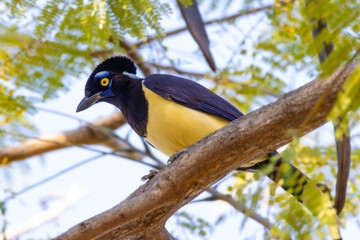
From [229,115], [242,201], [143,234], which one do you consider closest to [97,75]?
[229,115]

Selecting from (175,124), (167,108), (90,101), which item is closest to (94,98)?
(90,101)

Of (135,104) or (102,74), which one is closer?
(135,104)

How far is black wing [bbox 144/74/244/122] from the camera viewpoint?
13.4 feet

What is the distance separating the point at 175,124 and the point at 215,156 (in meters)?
0.99

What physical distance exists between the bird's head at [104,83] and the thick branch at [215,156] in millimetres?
1498

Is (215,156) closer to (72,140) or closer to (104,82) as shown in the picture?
(104,82)

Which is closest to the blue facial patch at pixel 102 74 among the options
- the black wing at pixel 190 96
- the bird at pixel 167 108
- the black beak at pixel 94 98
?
the bird at pixel 167 108

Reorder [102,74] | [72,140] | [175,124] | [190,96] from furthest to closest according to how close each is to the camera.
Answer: [72,140] < [102,74] < [190,96] < [175,124]

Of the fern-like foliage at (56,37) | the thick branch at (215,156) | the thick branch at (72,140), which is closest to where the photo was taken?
the thick branch at (215,156)

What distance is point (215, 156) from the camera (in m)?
2.97

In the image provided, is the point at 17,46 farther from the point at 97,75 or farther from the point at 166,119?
the point at 166,119

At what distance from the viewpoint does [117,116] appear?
6672mm

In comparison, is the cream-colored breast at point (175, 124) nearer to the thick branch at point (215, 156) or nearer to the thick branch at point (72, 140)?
the thick branch at point (215, 156)

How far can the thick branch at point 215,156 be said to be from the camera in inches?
103
